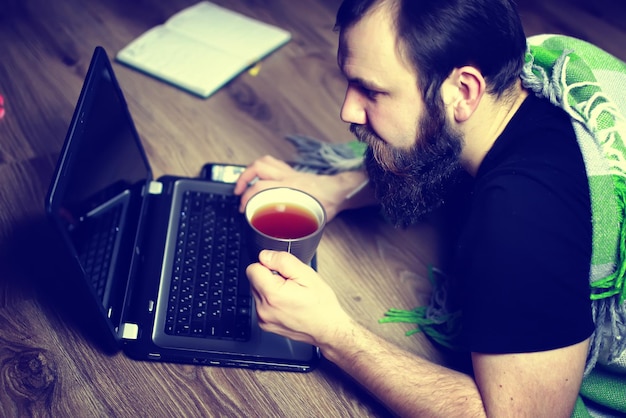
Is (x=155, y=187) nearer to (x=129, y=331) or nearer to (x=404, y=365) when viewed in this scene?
(x=129, y=331)

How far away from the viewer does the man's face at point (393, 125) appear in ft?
2.68

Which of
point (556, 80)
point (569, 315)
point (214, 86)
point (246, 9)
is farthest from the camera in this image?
point (246, 9)

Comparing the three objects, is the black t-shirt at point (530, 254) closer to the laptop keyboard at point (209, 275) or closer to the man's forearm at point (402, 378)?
the man's forearm at point (402, 378)

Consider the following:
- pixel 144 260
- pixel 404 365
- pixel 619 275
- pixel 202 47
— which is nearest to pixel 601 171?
pixel 619 275

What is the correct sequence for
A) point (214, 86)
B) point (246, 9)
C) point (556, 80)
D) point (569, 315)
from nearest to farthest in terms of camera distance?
point (569, 315) → point (556, 80) → point (214, 86) → point (246, 9)

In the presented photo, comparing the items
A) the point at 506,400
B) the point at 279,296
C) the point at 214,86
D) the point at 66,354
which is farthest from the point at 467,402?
the point at 214,86

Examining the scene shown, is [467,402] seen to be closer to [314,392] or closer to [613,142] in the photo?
[314,392]

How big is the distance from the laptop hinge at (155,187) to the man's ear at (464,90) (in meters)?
0.48

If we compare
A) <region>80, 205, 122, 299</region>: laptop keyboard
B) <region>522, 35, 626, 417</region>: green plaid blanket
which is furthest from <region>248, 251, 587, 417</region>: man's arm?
<region>80, 205, 122, 299</region>: laptop keyboard

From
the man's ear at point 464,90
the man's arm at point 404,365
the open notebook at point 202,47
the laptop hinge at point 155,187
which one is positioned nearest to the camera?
the man's arm at point 404,365

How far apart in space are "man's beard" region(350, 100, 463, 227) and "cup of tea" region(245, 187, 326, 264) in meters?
0.15

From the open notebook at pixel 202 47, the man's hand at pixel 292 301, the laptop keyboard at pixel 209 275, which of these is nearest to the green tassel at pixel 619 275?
the man's hand at pixel 292 301

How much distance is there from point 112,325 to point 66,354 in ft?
0.29

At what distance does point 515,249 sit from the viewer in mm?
725
